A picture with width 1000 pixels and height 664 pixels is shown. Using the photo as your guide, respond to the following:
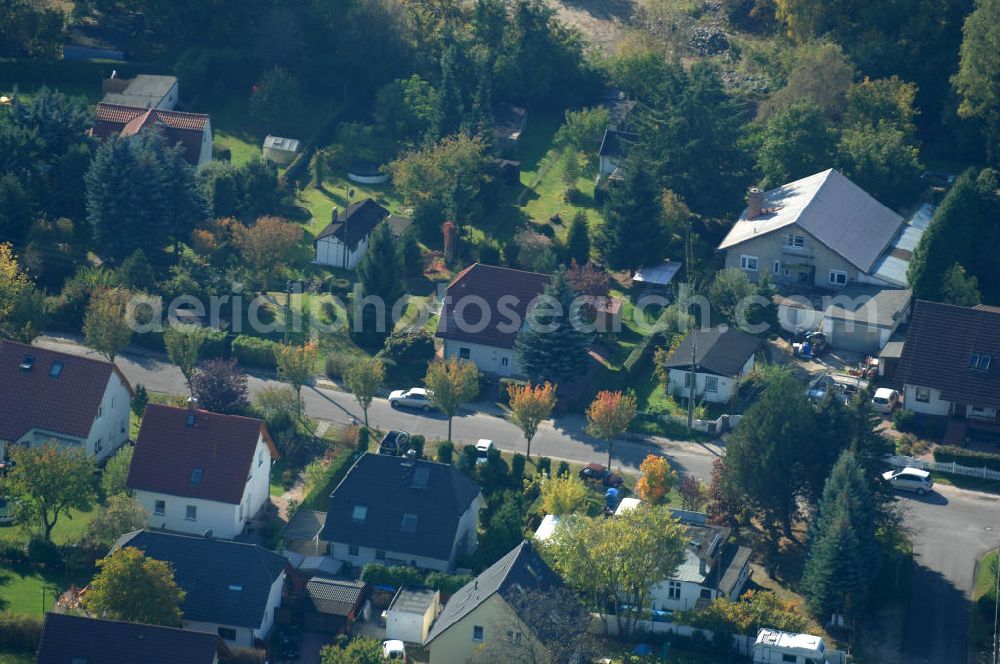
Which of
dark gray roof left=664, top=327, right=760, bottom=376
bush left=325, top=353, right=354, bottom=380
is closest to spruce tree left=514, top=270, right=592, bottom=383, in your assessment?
dark gray roof left=664, top=327, right=760, bottom=376

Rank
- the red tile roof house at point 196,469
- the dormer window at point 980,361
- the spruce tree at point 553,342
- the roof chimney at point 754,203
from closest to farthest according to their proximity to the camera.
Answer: the red tile roof house at point 196,469 → the dormer window at point 980,361 → the spruce tree at point 553,342 → the roof chimney at point 754,203

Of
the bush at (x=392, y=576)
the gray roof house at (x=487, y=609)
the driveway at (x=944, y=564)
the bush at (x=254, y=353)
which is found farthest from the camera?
the bush at (x=254, y=353)

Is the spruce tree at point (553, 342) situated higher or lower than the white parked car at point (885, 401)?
higher

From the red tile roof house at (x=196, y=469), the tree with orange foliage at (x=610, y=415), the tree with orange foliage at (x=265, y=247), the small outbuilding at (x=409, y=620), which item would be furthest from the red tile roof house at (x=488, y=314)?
the small outbuilding at (x=409, y=620)

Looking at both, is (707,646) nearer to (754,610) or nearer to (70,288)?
(754,610)

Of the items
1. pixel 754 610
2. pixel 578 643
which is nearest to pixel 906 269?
pixel 754 610

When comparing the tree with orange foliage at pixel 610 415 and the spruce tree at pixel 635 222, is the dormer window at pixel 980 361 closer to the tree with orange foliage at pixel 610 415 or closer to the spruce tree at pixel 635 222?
the tree with orange foliage at pixel 610 415

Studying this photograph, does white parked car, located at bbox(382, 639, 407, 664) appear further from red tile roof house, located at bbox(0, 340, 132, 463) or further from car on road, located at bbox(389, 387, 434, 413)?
car on road, located at bbox(389, 387, 434, 413)
